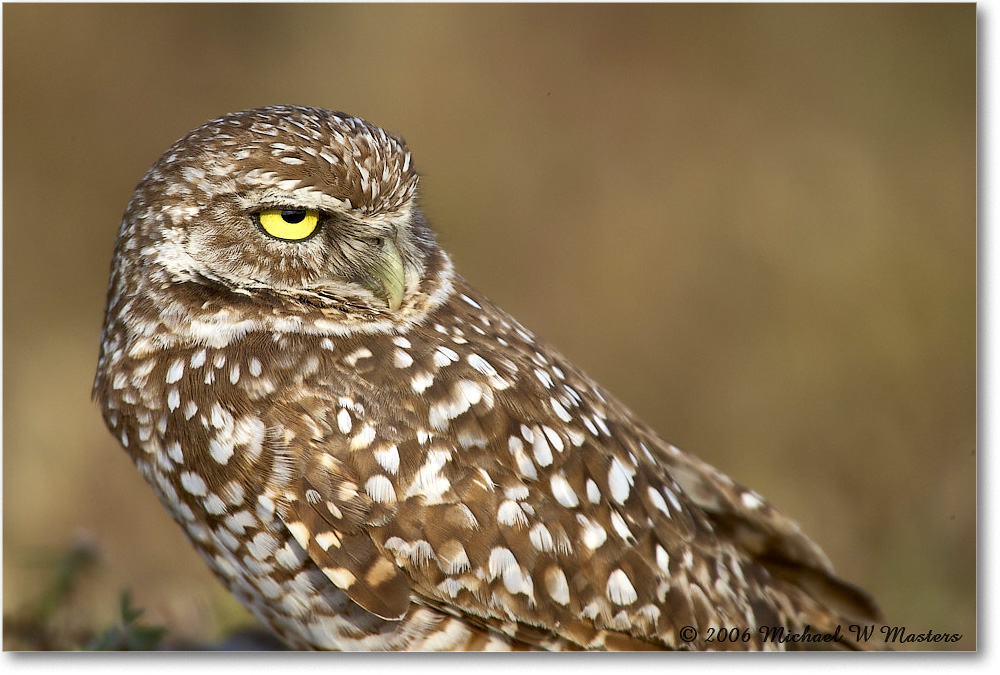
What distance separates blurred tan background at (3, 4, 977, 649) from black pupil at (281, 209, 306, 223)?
Result: 58 centimetres

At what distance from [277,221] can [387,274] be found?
0.29 m

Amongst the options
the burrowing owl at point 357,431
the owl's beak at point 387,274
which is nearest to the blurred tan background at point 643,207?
the owl's beak at point 387,274

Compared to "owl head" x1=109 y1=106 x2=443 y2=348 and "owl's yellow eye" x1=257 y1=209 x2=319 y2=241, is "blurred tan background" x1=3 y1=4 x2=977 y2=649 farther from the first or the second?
"owl's yellow eye" x1=257 y1=209 x2=319 y2=241

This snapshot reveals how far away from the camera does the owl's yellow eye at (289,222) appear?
205 cm

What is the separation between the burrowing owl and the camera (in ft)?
6.67

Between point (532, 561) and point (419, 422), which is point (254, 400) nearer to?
point (419, 422)

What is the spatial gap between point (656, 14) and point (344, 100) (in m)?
1.09

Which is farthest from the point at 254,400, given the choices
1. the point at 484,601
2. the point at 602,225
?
the point at 602,225

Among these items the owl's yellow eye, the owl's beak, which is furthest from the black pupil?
the owl's beak

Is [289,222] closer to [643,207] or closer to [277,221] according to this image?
[277,221]

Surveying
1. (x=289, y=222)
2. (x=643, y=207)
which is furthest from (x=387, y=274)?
(x=643, y=207)

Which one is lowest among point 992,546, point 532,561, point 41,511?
point 41,511

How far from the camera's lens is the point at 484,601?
6.89 ft

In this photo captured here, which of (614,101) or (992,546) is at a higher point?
(614,101)
